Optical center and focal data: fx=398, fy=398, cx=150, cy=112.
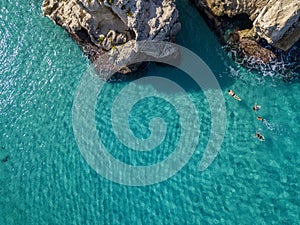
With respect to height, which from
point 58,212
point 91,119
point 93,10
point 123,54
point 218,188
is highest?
point 93,10

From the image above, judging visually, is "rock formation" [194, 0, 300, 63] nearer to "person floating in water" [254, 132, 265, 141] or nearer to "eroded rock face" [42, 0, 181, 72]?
"eroded rock face" [42, 0, 181, 72]

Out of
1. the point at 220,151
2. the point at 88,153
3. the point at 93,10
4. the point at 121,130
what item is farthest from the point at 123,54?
the point at 220,151

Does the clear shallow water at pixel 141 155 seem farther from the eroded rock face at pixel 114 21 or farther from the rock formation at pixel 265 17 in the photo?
the eroded rock face at pixel 114 21

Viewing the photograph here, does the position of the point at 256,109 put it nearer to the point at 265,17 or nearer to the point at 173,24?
the point at 265,17

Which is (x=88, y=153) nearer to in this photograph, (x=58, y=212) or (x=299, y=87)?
(x=58, y=212)

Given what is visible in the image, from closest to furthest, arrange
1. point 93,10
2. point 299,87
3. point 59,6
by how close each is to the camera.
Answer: point 299,87 < point 93,10 < point 59,6

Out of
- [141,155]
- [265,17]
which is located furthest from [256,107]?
[141,155]

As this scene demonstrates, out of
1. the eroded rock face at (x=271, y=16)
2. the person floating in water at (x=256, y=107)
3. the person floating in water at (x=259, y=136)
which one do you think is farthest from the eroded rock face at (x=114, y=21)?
the person floating in water at (x=259, y=136)
